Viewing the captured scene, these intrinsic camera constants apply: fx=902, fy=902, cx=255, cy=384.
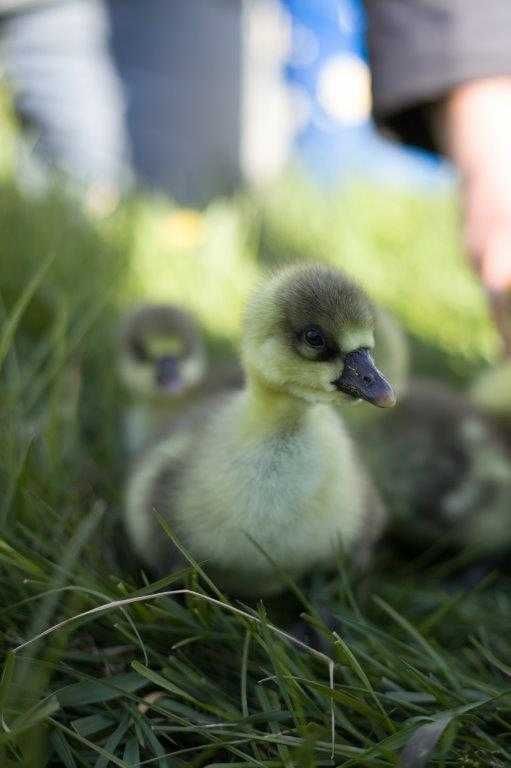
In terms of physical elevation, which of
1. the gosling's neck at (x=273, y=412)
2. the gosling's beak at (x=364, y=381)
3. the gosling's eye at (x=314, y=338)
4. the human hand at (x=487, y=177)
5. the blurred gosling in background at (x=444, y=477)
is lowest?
the blurred gosling in background at (x=444, y=477)

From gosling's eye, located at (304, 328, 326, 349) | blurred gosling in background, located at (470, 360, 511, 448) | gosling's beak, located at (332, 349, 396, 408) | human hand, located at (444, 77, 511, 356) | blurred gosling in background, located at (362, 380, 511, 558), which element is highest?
human hand, located at (444, 77, 511, 356)

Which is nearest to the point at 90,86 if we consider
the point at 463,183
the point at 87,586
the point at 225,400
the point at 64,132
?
the point at 64,132

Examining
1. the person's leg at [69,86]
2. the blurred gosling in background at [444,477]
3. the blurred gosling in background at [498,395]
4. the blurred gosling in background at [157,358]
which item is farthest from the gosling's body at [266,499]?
the person's leg at [69,86]

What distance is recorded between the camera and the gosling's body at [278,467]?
989 mm

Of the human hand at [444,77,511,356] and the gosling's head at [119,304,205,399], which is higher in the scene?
the human hand at [444,77,511,356]

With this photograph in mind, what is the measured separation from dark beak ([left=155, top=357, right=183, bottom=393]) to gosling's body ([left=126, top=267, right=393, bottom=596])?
0.66 meters

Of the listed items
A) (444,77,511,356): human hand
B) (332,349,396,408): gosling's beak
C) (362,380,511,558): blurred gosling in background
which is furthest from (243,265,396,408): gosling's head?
(444,77,511,356): human hand

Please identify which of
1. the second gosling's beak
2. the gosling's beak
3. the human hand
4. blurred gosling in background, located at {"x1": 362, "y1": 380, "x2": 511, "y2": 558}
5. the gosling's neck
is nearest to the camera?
the gosling's beak

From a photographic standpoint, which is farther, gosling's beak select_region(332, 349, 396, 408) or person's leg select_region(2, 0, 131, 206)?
person's leg select_region(2, 0, 131, 206)

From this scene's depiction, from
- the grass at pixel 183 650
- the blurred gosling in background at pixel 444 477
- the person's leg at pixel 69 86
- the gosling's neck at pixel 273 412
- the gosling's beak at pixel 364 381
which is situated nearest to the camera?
the grass at pixel 183 650

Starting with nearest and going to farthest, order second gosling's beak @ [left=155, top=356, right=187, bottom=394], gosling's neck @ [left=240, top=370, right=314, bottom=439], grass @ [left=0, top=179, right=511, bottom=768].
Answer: grass @ [left=0, top=179, right=511, bottom=768], gosling's neck @ [left=240, top=370, right=314, bottom=439], second gosling's beak @ [left=155, top=356, right=187, bottom=394]

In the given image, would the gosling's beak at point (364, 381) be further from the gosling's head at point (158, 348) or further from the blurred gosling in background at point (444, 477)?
the gosling's head at point (158, 348)

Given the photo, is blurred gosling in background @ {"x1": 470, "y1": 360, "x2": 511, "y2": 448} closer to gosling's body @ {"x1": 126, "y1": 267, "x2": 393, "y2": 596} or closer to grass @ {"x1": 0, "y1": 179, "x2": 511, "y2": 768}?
grass @ {"x1": 0, "y1": 179, "x2": 511, "y2": 768}

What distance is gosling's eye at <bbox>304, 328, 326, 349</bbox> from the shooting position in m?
0.98
